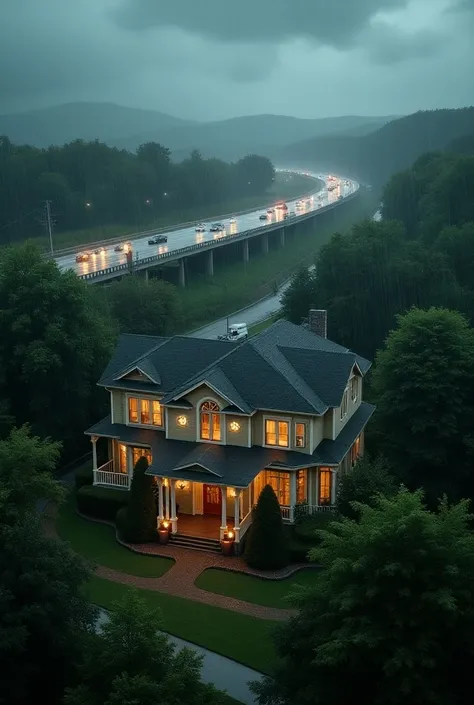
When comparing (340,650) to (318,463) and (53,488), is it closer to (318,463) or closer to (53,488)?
(53,488)

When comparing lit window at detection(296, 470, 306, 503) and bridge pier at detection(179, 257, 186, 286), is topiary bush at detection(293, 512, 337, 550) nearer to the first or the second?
lit window at detection(296, 470, 306, 503)

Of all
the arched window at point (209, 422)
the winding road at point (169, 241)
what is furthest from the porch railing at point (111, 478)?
the winding road at point (169, 241)

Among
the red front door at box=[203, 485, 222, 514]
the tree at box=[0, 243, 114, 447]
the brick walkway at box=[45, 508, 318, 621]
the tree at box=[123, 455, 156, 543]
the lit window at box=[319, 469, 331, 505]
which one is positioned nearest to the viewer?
the brick walkway at box=[45, 508, 318, 621]

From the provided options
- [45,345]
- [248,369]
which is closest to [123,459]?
[45,345]

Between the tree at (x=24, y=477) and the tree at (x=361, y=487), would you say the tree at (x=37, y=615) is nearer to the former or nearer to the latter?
the tree at (x=24, y=477)

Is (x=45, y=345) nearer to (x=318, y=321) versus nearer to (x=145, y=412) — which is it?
(x=145, y=412)

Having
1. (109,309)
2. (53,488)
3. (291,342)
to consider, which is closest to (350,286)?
(109,309)

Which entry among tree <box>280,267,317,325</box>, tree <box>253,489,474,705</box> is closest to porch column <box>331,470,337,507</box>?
tree <box>253,489,474,705</box>
